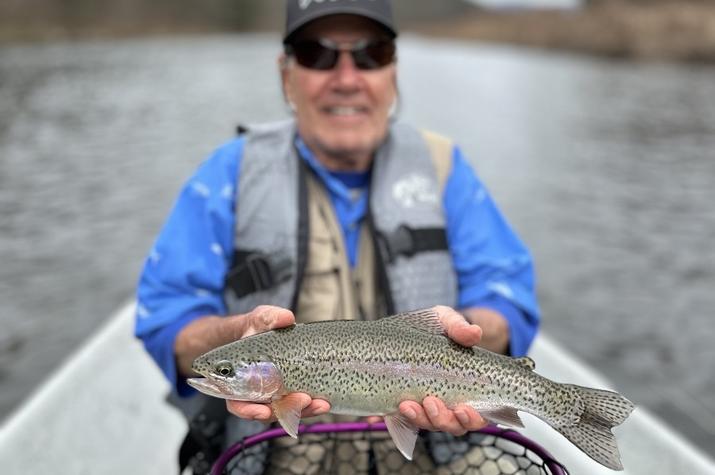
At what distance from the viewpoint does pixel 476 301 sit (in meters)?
3.19

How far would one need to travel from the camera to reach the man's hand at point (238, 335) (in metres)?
2.28

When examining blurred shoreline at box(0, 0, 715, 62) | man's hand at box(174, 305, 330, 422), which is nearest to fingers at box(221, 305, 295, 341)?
man's hand at box(174, 305, 330, 422)

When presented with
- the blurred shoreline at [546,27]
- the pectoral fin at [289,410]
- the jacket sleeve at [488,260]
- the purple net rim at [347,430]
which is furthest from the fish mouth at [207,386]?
the blurred shoreline at [546,27]

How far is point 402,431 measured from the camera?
7.88 ft

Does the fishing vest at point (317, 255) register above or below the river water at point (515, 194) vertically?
above

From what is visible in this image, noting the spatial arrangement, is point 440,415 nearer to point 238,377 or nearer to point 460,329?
point 460,329

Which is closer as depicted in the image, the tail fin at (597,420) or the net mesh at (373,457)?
the tail fin at (597,420)

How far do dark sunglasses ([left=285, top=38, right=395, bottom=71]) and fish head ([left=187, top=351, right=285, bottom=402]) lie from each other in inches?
59.1

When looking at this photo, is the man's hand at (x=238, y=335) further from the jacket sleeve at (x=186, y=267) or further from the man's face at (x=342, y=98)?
the man's face at (x=342, y=98)

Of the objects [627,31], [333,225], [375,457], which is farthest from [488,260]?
[627,31]

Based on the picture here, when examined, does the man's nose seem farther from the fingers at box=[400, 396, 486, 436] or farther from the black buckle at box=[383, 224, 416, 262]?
the fingers at box=[400, 396, 486, 436]

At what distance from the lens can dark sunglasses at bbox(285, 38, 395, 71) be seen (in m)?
3.18

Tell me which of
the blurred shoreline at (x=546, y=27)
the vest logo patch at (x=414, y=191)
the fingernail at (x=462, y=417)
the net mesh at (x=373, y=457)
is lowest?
the net mesh at (x=373, y=457)

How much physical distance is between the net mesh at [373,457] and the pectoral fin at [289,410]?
66cm
